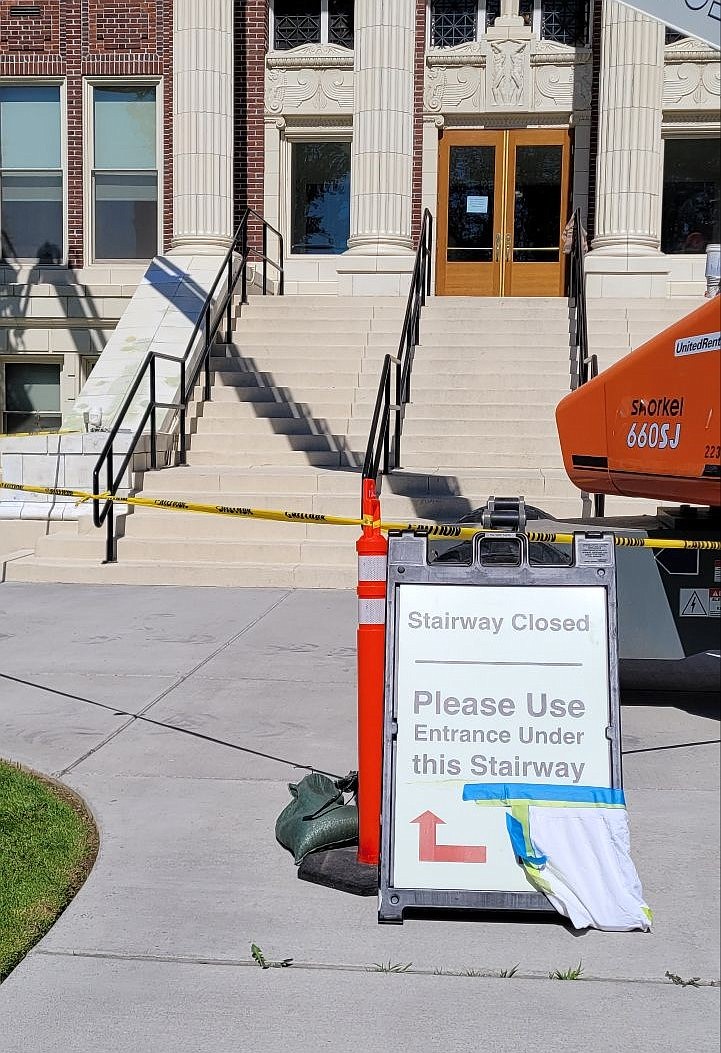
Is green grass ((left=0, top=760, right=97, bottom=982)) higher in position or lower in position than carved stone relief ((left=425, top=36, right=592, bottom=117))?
lower

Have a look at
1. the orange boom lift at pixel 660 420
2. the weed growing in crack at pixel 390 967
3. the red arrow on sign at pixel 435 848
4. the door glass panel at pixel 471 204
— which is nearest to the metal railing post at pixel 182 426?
the door glass panel at pixel 471 204

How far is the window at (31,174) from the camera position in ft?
64.6

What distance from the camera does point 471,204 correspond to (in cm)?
1934

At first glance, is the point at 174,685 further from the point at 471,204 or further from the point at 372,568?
the point at 471,204

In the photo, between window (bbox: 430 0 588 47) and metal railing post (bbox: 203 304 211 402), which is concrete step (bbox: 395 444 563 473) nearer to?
metal railing post (bbox: 203 304 211 402)

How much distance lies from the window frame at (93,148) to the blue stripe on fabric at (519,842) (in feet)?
56.9

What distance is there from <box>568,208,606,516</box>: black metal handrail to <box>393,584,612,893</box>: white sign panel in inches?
283

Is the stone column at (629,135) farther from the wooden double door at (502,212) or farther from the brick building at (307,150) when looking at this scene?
the wooden double door at (502,212)

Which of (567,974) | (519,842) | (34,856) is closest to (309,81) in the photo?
(34,856)

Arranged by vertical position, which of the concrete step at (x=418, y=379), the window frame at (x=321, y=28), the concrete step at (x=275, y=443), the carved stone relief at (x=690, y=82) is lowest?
the concrete step at (x=275, y=443)

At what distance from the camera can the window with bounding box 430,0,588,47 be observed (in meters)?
18.7

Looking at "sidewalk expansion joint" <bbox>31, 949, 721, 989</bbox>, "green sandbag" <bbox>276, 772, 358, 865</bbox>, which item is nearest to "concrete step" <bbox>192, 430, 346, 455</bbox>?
"green sandbag" <bbox>276, 772, 358, 865</bbox>

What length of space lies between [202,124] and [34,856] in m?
15.8

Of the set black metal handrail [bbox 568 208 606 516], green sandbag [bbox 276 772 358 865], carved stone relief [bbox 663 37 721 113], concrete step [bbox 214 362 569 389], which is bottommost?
green sandbag [bbox 276 772 358 865]
